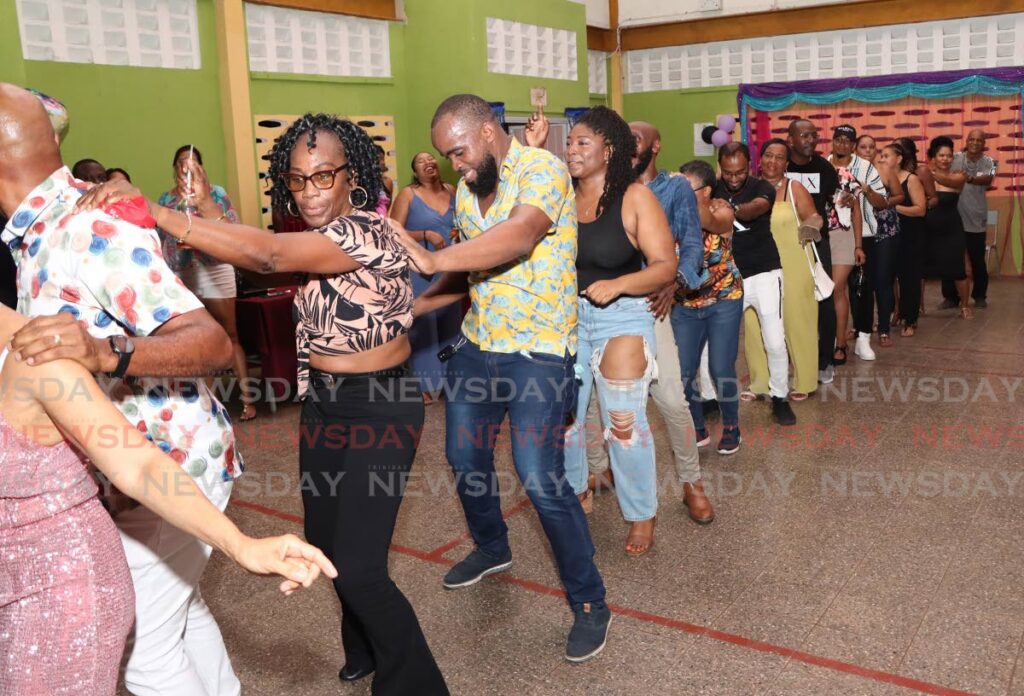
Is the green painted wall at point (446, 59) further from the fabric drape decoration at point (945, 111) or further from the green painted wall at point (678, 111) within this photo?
the fabric drape decoration at point (945, 111)

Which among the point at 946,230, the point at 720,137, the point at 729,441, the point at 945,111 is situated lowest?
the point at 729,441

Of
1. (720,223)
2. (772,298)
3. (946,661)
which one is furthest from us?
(772,298)

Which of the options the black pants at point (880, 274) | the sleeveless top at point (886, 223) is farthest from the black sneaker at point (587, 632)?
the sleeveless top at point (886, 223)

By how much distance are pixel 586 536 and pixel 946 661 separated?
3.75 ft

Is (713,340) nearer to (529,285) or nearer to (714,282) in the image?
(714,282)

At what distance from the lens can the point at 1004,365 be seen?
6.86 meters

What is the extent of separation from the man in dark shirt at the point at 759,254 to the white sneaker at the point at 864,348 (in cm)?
201

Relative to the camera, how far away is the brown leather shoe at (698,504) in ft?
13.3

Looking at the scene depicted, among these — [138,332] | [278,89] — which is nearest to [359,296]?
[138,332]

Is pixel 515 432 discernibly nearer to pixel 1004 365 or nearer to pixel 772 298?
pixel 772 298

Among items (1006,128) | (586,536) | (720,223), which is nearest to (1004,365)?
(720,223)

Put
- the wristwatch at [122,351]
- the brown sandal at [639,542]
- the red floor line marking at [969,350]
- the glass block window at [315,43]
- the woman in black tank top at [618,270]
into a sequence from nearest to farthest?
1. the wristwatch at [122,351]
2. the woman in black tank top at [618,270]
3. the brown sandal at [639,542]
4. the red floor line marking at [969,350]
5. the glass block window at [315,43]

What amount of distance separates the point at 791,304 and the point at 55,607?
500 cm

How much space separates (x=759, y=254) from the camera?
540 cm
